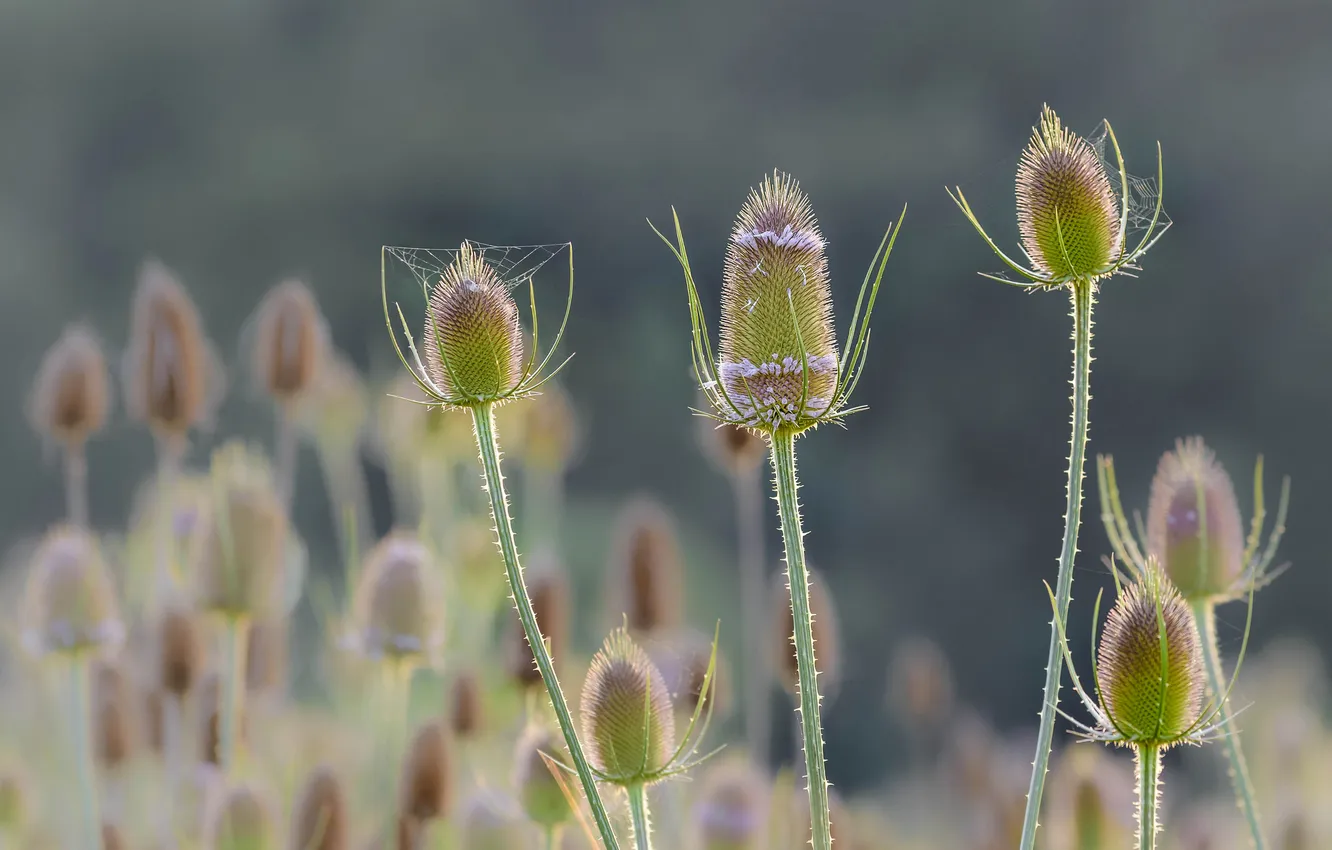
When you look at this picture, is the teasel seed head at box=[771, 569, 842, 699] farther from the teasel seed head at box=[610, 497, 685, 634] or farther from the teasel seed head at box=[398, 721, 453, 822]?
the teasel seed head at box=[398, 721, 453, 822]

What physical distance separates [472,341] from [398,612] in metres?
1.60

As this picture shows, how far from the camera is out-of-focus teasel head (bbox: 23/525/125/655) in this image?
2746 millimetres

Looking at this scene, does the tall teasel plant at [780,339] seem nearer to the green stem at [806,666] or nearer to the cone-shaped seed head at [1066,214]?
the green stem at [806,666]

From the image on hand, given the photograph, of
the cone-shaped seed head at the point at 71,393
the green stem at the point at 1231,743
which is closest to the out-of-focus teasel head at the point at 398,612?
the cone-shaped seed head at the point at 71,393

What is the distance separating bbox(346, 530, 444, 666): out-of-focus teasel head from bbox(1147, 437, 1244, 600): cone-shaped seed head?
1619 millimetres

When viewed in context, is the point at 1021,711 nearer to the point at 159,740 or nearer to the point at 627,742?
the point at 159,740

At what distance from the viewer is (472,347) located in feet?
4.60

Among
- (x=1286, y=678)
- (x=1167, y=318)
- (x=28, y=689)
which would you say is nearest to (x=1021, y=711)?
(x=1167, y=318)

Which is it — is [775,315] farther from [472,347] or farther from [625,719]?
[625,719]

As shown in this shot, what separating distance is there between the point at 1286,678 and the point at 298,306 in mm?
4441

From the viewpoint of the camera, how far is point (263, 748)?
3.61 metres

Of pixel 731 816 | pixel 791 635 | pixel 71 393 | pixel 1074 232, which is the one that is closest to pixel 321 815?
pixel 731 816

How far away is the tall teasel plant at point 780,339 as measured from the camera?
1340 mm

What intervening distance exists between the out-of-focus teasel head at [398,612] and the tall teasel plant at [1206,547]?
1.62m
